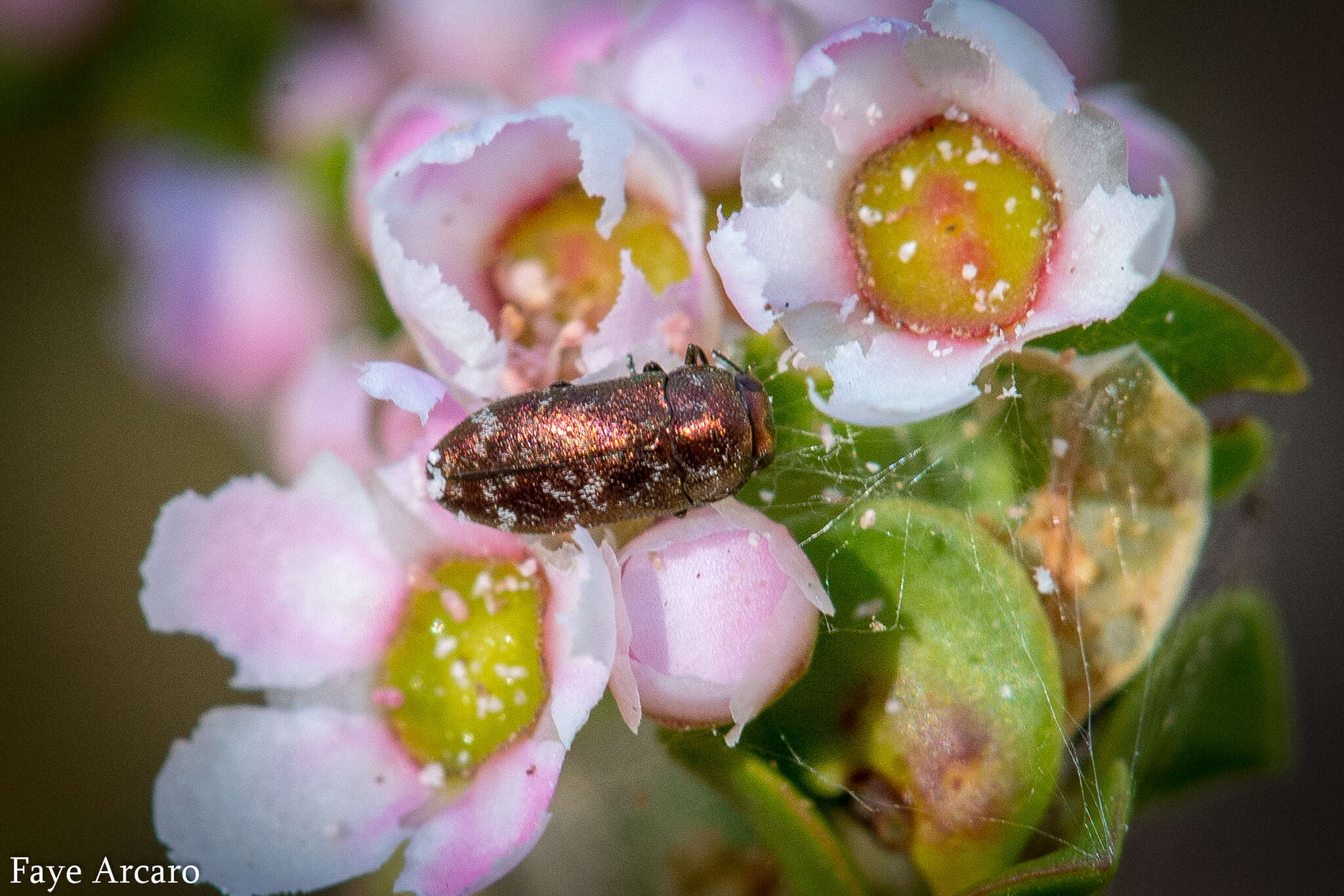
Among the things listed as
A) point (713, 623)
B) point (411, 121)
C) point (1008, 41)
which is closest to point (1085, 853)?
point (713, 623)

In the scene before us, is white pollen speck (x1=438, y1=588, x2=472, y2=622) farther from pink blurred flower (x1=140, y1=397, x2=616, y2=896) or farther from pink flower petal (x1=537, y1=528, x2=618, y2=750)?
pink flower petal (x1=537, y1=528, x2=618, y2=750)

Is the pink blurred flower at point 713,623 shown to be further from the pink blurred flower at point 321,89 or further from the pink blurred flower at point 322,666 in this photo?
the pink blurred flower at point 321,89

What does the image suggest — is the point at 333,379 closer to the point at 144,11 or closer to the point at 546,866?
the point at 546,866

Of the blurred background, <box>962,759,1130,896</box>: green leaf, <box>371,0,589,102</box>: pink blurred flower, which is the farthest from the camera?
the blurred background

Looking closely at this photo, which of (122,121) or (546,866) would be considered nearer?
(546,866)

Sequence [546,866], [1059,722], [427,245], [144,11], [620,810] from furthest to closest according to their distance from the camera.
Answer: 1. [144,11]
2. [546,866]
3. [620,810]
4. [427,245]
5. [1059,722]

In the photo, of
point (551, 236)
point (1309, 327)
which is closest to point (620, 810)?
point (551, 236)

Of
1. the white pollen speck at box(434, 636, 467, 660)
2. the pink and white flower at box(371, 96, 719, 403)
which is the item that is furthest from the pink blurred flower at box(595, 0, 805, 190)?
the white pollen speck at box(434, 636, 467, 660)

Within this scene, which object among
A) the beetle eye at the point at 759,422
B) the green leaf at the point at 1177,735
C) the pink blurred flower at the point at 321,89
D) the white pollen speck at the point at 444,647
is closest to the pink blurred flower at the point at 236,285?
the pink blurred flower at the point at 321,89
